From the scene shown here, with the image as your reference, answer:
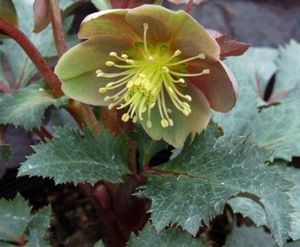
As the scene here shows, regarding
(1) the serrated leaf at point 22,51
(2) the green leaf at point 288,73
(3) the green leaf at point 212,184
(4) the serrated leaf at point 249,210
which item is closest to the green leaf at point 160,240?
(3) the green leaf at point 212,184

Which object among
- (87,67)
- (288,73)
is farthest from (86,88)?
(288,73)

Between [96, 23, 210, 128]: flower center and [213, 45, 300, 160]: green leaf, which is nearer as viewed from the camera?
[96, 23, 210, 128]: flower center

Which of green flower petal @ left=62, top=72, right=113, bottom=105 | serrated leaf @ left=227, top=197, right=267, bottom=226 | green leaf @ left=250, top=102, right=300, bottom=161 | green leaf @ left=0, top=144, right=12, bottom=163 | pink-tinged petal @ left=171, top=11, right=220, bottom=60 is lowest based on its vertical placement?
serrated leaf @ left=227, top=197, right=267, bottom=226

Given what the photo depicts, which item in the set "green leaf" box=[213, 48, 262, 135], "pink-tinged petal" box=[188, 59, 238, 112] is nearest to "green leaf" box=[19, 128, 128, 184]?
"pink-tinged petal" box=[188, 59, 238, 112]

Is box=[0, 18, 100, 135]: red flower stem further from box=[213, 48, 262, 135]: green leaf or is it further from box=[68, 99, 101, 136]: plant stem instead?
box=[213, 48, 262, 135]: green leaf

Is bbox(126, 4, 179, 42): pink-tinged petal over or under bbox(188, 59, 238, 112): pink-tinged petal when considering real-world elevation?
over

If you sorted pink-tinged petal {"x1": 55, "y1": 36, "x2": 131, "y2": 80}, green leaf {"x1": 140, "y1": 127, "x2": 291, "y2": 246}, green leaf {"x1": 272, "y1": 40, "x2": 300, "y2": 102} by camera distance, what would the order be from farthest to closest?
green leaf {"x1": 272, "y1": 40, "x2": 300, "y2": 102} → pink-tinged petal {"x1": 55, "y1": 36, "x2": 131, "y2": 80} → green leaf {"x1": 140, "y1": 127, "x2": 291, "y2": 246}
